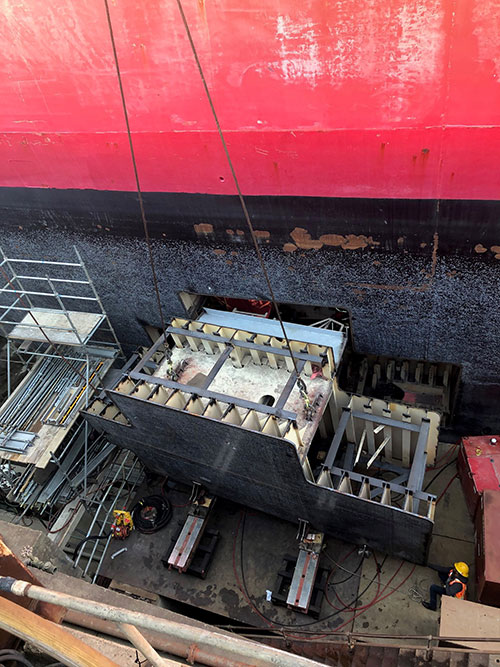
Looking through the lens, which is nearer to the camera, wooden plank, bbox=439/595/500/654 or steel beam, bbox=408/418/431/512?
wooden plank, bbox=439/595/500/654

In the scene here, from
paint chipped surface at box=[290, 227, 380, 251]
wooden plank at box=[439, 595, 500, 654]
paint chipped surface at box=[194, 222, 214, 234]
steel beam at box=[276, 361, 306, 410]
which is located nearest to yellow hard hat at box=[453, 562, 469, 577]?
wooden plank at box=[439, 595, 500, 654]

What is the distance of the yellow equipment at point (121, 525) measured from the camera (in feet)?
25.5

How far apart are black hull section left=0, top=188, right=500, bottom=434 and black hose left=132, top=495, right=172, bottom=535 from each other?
140 inches

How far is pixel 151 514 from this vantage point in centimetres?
794

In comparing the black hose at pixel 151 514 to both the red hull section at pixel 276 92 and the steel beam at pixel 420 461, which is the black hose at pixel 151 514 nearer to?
the steel beam at pixel 420 461

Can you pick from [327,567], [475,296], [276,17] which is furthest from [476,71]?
[327,567]

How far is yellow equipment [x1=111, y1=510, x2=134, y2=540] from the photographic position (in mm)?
7762

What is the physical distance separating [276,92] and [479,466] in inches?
242

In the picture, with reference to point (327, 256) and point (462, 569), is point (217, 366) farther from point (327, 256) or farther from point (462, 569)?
point (462, 569)

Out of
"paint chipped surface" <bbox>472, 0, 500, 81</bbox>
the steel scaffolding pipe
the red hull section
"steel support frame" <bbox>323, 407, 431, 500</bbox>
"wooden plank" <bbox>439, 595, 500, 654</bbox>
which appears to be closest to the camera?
the steel scaffolding pipe

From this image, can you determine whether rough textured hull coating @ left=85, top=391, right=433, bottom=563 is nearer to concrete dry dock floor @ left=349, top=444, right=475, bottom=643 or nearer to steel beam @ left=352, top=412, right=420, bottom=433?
concrete dry dock floor @ left=349, top=444, right=475, bottom=643

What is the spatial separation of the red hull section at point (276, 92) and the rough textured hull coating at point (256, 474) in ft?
11.0

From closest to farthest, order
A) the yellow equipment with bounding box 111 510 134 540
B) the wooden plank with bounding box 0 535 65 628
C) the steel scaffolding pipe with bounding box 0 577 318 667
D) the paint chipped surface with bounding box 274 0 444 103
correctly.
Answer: the steel scaffolding pipe with bounding box 0 577 318 667, the wooden plank with bounding box 0 535 65 628, the paint chipped surface with bounding box 274 0 444 103, the yellow equipment with bounding box 111 510 134 540

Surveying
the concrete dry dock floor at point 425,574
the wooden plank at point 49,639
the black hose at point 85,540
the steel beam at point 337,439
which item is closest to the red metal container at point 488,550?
the concrete dry dock floor at point 425,574
